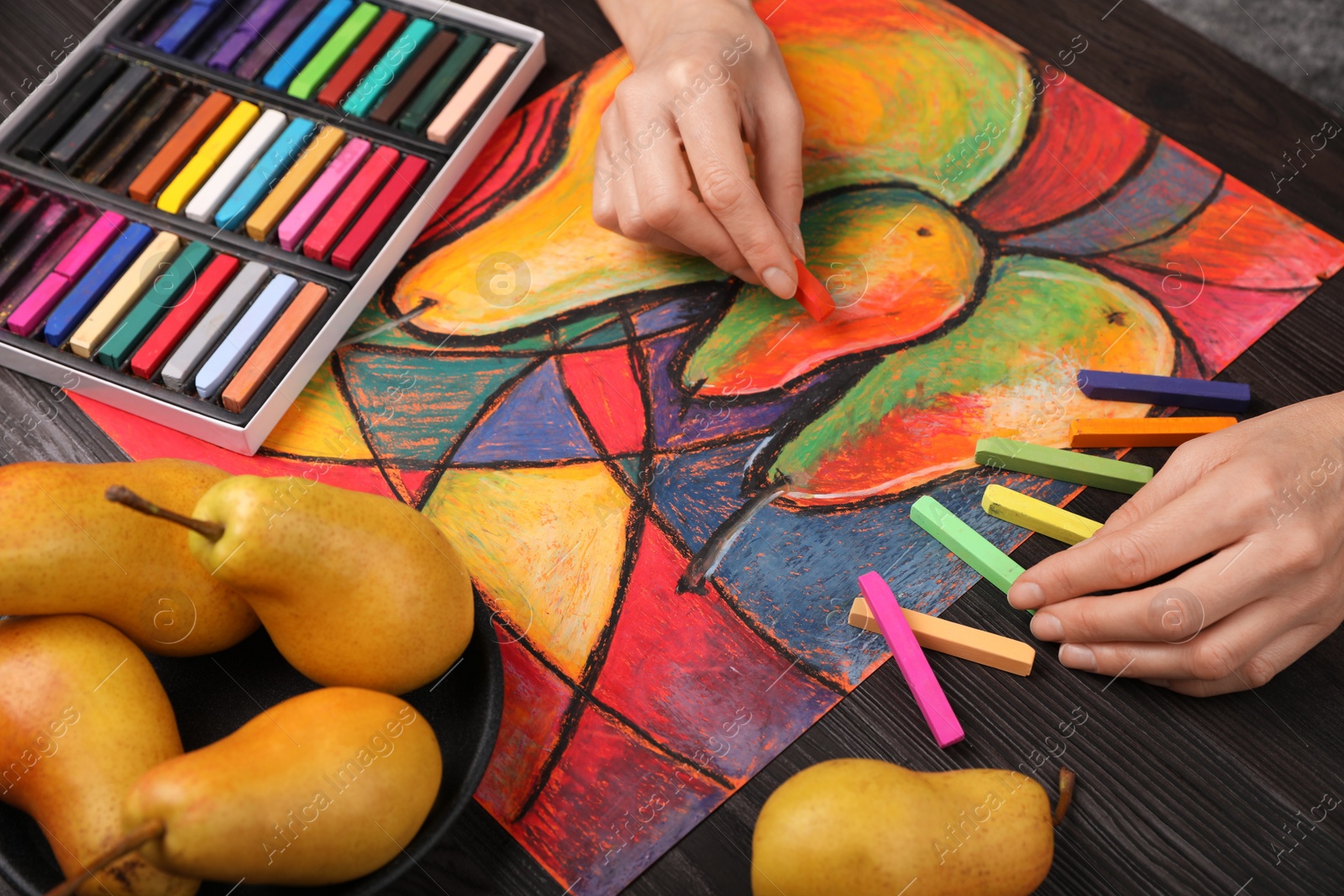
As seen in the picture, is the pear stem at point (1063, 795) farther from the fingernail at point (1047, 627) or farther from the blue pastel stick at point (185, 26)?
the blue pastel stick at point (185, 26)

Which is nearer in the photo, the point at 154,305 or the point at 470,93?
the point at 154,305

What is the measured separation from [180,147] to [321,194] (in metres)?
0.17

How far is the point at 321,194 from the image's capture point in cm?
94

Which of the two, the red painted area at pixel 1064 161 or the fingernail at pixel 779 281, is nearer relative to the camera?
the fingernail at pixel 779 281

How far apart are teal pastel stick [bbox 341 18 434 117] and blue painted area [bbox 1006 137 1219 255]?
27.4 inches

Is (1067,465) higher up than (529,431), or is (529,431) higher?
(529,431)

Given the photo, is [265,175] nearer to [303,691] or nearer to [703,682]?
[303,691]

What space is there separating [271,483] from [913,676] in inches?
19.8

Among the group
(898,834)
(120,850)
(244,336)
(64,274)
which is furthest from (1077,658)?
(64,274)

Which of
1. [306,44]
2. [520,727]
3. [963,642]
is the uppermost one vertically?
[306,44]

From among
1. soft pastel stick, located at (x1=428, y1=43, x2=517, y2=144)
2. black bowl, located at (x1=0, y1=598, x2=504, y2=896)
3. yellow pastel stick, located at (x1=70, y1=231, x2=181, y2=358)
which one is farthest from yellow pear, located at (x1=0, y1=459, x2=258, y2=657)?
soft pastel stick, located at (x1=428, y1=43, x2=517, y2=144)

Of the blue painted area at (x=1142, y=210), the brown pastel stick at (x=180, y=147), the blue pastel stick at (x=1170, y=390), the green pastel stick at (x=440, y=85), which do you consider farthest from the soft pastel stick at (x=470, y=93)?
the blue pastel stick at (x=1170, y=390)

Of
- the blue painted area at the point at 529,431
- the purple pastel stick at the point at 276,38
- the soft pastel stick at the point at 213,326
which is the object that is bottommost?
the blue painted area at the point at 529,431

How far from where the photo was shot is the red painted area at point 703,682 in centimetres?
72
